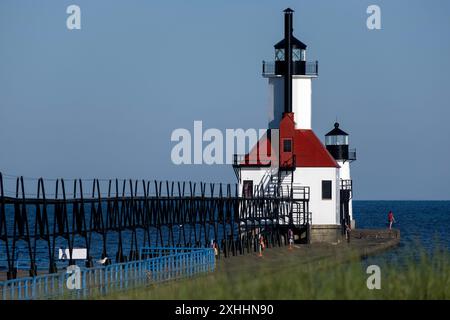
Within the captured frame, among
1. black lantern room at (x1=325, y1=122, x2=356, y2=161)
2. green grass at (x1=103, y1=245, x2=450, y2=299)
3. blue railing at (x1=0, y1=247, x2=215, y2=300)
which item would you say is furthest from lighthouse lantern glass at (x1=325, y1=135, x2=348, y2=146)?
green grass at (x1=103, y1=245, x2=450, y2=299)

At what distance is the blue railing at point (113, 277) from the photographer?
3219 centimetres

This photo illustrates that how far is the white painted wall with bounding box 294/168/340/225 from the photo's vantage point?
260ft

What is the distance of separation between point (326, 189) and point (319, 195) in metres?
0.67

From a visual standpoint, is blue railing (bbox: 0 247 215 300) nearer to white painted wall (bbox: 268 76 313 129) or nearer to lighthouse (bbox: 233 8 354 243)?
lighthouse (bbox: 233 8 354 243)

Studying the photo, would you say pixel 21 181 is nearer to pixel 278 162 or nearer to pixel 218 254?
pixel 218 254

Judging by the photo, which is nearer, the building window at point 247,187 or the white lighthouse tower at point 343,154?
the building window at point 247,187

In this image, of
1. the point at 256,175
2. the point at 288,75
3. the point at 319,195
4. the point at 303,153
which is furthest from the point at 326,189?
the point at 288,75

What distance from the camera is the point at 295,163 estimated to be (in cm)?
7950

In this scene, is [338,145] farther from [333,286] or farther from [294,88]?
[333,286]

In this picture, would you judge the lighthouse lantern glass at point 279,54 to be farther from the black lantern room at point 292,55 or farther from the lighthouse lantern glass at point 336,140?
the lighthouse lantern glass at point 336,140

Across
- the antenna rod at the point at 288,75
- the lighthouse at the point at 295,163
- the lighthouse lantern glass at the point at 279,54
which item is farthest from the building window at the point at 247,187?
the lighthouse lantern glass at the point at 279,54

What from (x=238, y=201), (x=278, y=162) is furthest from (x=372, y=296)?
(x=278, y=162)

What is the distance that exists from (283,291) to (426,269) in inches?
127
